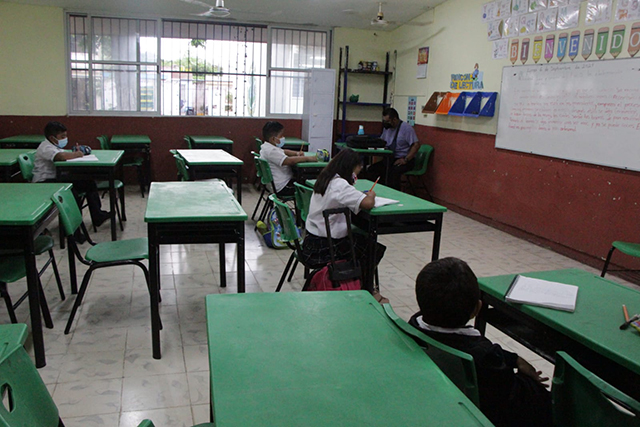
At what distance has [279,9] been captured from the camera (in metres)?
6.91

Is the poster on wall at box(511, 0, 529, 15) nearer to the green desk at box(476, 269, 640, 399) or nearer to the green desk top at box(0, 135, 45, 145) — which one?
the green desk at box(476, 269, 640, 399)

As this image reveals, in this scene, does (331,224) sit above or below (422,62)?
below

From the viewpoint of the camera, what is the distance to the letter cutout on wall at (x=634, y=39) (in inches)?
154

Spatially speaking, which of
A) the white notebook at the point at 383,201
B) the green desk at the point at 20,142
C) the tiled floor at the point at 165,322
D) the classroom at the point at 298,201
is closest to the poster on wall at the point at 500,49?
the classroom at the point at 298,201

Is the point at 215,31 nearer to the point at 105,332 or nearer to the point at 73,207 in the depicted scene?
the point at 73,207

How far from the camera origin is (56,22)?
7.05 metres

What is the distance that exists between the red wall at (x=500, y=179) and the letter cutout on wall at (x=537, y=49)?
96cm

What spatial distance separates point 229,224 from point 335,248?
71 cm

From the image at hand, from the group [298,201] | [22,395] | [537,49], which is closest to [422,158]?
[537,49]

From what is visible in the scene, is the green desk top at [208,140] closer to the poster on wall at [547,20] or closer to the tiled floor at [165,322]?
the tiled floor at [165,322]

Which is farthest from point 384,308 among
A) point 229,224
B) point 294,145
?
point 294,145

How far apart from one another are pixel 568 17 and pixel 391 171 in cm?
288

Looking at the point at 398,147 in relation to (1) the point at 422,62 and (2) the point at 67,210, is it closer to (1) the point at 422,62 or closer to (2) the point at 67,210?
(1) the point at 422,62

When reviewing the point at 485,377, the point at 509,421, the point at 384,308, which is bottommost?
the point at 509,421
